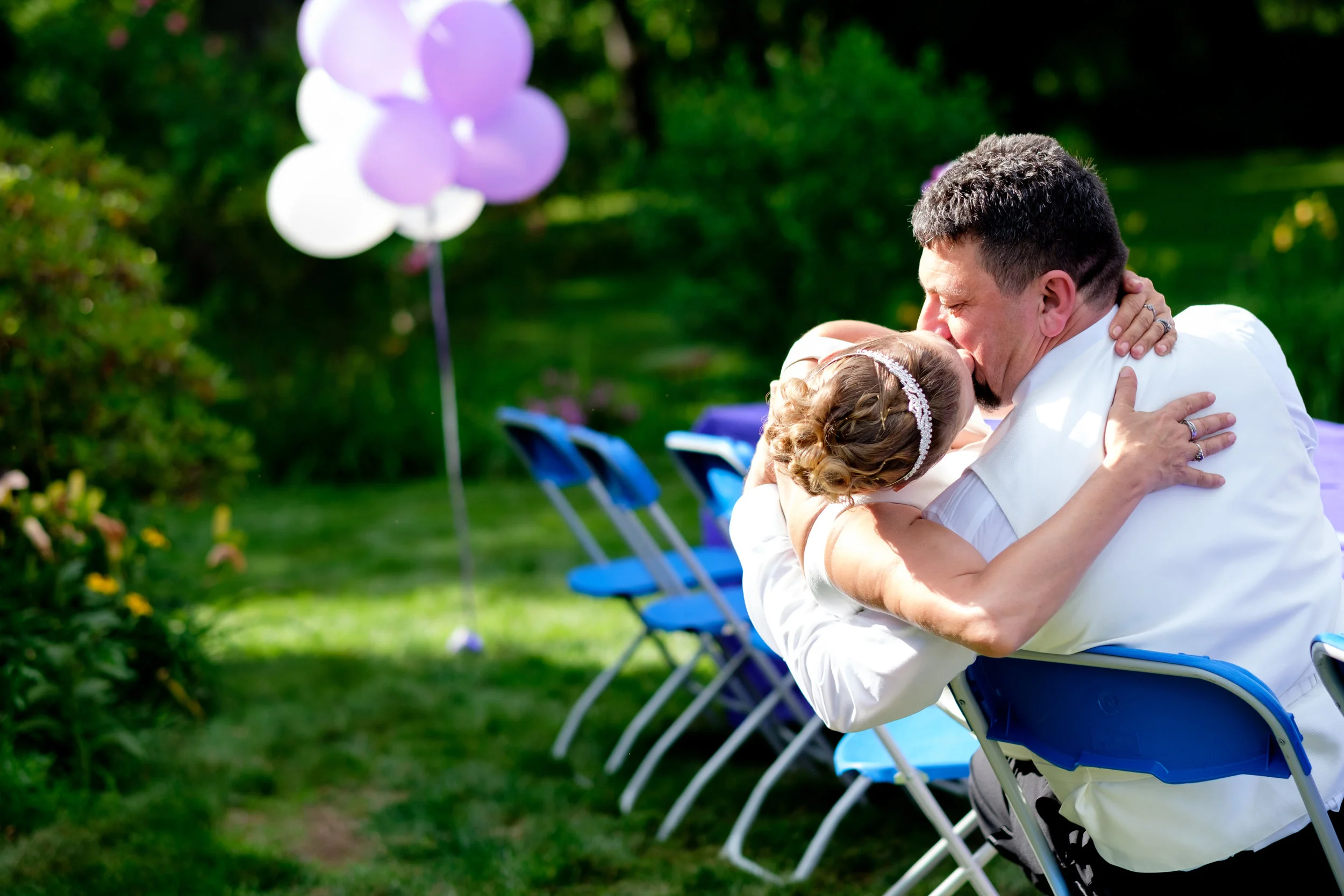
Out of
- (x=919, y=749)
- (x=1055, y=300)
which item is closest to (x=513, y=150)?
(x=919, y=749)

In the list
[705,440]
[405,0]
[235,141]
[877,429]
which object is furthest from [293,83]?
[877,429]

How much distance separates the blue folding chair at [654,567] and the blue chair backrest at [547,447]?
0.12 ft

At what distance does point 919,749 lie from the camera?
261 cm

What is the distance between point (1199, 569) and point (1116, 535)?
0.12 meters

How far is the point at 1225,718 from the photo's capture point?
164cm

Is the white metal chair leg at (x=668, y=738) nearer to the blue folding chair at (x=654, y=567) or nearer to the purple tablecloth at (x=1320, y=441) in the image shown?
the blue folding chair at (x=654, y=567)

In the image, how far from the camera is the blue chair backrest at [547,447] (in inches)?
150

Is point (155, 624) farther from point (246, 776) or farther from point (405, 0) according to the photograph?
point (405, 0)

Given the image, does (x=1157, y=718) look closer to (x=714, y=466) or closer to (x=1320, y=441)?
(x=1320, y=441)

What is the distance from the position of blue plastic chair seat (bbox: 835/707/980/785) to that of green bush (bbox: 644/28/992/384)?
17.2 feet

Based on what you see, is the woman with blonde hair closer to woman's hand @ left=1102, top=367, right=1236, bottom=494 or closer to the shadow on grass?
woman's hand @ left=1102, top=367, right=1236, bottom=494

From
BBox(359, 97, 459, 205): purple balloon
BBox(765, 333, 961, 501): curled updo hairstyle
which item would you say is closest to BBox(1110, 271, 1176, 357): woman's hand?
BBox(765, 333, 961, 501): curled updo hairstyle

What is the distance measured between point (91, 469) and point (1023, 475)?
145 inches

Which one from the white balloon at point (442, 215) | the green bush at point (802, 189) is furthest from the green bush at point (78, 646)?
the green bush at point (802, 189)
